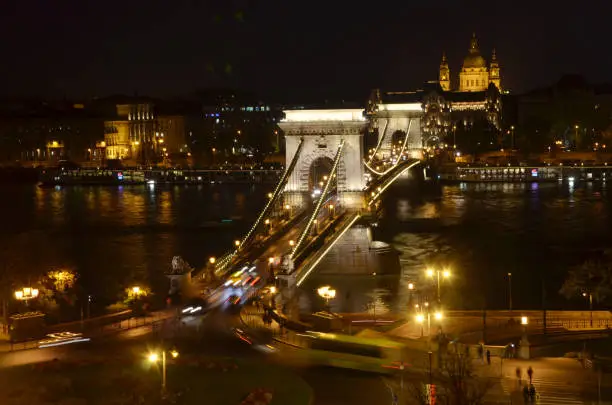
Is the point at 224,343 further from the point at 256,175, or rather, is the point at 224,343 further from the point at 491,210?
the point at 256,175

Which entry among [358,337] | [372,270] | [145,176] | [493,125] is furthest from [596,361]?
[493,125]

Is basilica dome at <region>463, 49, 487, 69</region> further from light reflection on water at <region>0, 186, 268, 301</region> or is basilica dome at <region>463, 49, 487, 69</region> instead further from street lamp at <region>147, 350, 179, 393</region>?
street lamp at <region>147, 350, 179, 393</region>

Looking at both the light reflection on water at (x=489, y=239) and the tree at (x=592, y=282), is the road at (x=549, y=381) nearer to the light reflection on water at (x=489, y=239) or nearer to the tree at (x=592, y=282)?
the tree at (x=592, y=282)

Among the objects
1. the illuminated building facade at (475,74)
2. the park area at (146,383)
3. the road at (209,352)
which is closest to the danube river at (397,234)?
the road at (209,352)

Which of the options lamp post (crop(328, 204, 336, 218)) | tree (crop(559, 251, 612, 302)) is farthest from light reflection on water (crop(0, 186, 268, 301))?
tree (crop(559, 251, 612, 302))

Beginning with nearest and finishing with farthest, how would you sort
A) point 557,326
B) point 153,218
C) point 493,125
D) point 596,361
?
point 596,361 < point 557,326 < point 153,218 < point 493,125

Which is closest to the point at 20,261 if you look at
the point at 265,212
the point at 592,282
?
the point at 265,212

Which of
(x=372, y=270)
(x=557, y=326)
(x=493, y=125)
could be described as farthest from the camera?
(x=493, y=125)
